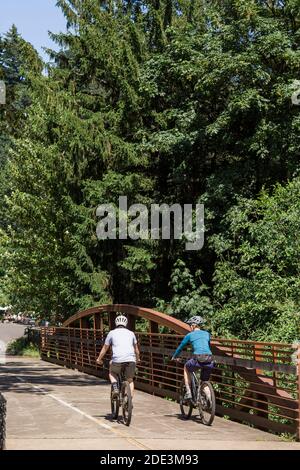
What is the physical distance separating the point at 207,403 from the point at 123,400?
4.44 ft

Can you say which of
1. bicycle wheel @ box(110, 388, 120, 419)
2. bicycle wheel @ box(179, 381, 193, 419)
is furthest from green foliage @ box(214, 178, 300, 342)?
bicycle wheel @ box(110, 388, 120, 419)

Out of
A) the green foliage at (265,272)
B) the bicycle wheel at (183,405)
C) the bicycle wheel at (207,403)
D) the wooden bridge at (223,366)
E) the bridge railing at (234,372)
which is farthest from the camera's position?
the green foliage at (265,272)

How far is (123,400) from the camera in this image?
485 inches

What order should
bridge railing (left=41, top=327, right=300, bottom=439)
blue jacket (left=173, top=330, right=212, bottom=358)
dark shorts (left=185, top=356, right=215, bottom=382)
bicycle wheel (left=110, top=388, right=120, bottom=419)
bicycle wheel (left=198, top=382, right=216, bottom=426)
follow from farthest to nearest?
bicycle wheel (left=110, top=388, right=120, bottom=419), blue jacket (left=173, top=330, right=212, bottom=358), dark shorts (left=185, top=356, right=215, bottom=382), bicycle wheel (left=198, top=382, right=216, bottom=426), bridge railing (left=41, top=327, right=300, bottom=439)

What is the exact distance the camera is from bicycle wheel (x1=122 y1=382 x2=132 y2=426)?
39.3 ft

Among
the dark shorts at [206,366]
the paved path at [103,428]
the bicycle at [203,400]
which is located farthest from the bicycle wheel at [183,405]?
the dark shorts at [206,366]

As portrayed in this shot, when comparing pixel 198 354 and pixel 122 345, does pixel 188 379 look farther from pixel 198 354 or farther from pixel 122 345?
pixel 122 345

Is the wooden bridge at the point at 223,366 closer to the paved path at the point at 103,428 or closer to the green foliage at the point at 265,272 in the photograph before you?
the paved path at the point at 103,428

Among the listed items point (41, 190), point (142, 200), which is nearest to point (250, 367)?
point (142, 200)

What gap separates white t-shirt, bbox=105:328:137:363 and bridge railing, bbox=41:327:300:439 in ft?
3.72

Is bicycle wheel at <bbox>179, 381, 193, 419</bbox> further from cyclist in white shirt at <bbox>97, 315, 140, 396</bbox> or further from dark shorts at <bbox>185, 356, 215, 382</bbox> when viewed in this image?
cyclist in white shirt at <bbox>97, 315, 140, 396</bbox>

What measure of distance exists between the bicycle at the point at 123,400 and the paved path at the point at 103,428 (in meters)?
0.16

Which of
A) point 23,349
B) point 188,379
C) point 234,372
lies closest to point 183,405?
point 188,379

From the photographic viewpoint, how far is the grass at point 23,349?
1549 inches
